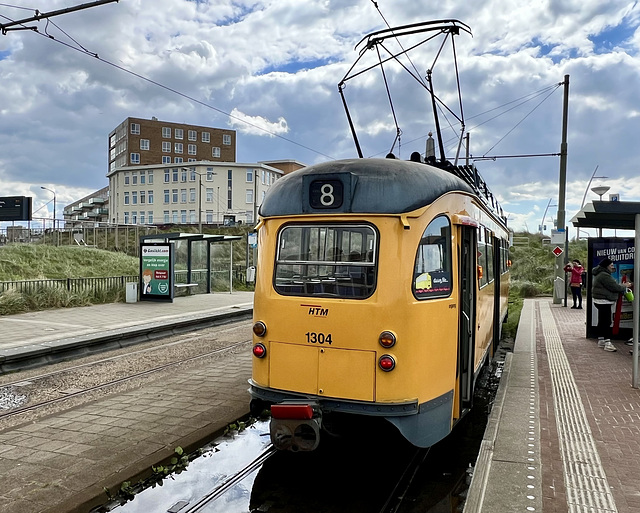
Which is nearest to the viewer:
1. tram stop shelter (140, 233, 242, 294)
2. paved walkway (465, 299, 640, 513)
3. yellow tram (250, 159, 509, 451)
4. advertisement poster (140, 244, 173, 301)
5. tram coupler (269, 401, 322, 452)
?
paved walkway (465, 299, 640, 513)

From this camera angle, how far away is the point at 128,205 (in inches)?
2911

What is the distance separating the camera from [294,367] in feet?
16.1

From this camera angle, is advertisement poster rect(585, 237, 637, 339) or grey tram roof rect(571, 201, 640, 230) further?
advertisement poster rect(585, 237, 637, 339)

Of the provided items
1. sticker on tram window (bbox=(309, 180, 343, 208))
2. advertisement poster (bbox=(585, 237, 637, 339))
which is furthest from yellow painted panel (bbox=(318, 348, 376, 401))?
advertisement poster (bbox=(585, 237, 637, 339))

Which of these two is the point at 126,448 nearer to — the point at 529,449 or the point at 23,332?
the point at 529,449

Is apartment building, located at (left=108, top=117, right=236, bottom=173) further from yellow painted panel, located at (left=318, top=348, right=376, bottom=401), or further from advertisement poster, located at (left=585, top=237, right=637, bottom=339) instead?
yellow painted panel, located at (left=318, top=348, right=376, bottom=401)

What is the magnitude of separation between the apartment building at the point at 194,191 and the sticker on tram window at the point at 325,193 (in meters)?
62.4

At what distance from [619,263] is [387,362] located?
990 centimetres

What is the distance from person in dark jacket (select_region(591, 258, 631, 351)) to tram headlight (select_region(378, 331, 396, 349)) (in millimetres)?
8247

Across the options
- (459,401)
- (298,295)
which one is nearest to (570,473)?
(459,401)

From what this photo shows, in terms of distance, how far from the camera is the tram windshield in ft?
15.6

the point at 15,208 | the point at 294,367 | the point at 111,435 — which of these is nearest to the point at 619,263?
the point at 294,367

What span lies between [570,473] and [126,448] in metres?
4.21

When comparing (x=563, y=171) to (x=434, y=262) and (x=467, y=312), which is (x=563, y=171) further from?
(x=434, y=262)
